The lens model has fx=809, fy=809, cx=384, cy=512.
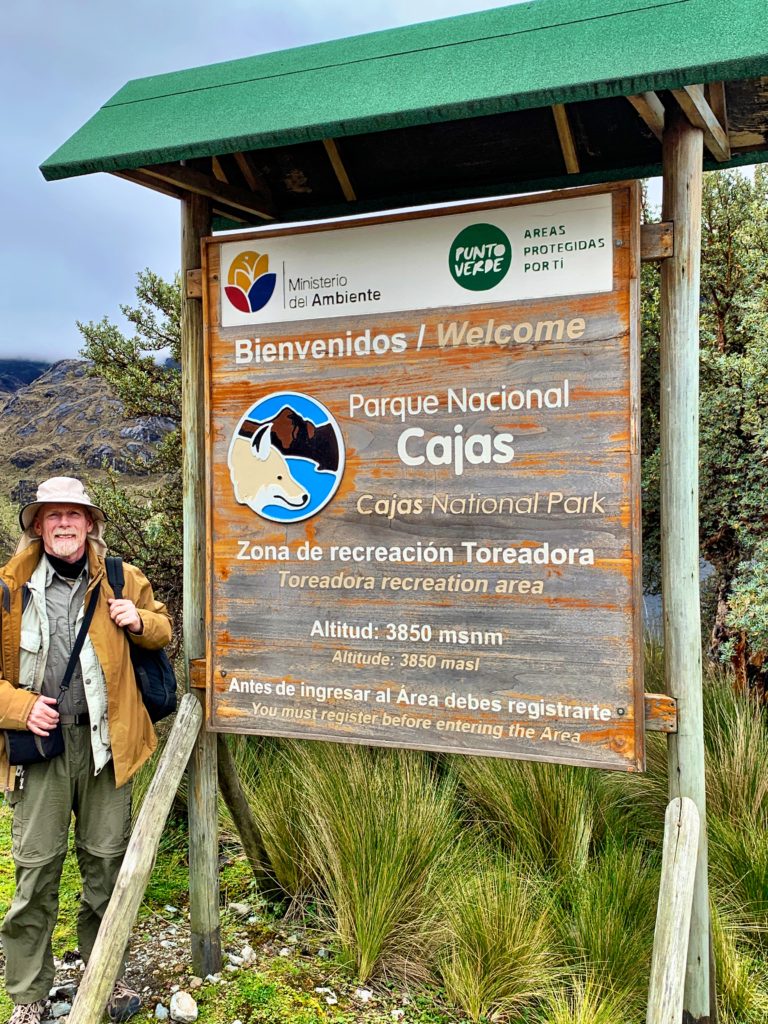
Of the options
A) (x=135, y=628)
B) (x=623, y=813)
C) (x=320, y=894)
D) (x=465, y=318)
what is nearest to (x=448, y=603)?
(x=465, y=318)

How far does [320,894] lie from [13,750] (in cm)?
185

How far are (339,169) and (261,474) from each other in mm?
A: 1613

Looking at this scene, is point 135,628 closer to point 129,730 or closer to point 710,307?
point 129,730

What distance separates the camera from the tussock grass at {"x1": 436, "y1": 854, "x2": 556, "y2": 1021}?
338 centimetres

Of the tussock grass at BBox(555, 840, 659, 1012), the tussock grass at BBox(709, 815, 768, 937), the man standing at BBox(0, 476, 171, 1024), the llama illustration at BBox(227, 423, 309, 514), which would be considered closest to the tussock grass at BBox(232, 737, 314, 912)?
the man standing at BBox(0, 476, 171, 1024)

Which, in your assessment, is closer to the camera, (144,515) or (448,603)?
(448,603)

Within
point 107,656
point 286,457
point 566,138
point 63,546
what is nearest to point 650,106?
point 566,138

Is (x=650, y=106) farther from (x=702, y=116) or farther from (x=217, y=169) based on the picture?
(x=217, y=169)

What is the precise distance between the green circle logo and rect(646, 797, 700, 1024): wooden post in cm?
206

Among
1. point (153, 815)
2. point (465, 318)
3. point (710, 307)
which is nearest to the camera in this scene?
point (465, 318)

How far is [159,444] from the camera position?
23.6 feet

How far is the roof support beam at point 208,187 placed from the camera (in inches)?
135

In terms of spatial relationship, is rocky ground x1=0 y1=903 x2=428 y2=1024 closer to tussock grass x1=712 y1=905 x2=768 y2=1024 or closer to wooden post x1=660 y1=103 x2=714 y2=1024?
tussock grass x1=712 y1=905 x2=768 y2=1024

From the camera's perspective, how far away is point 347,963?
369cm
